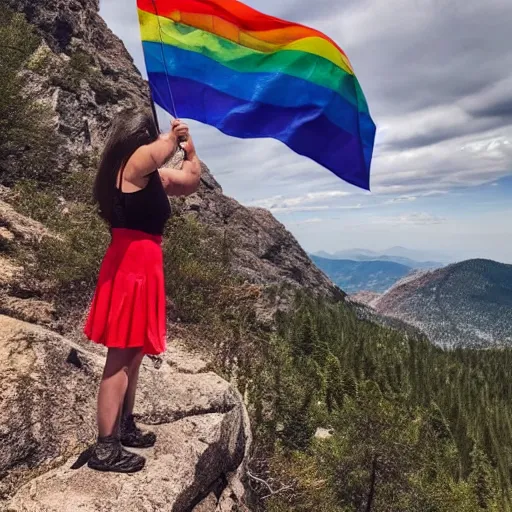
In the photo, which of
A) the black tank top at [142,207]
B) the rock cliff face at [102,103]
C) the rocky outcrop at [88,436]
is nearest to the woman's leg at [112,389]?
the rocky outcrop at [88,436]

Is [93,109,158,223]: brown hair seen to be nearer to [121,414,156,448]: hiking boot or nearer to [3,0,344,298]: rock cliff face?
[121,414,156,448]: hiking boot

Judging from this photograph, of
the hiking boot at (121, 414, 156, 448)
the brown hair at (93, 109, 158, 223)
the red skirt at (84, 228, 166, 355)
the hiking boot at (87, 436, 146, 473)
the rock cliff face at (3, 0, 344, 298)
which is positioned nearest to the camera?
the brown hair at (93, 109, 158, 223)

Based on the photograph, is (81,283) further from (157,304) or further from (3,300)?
(157,304)

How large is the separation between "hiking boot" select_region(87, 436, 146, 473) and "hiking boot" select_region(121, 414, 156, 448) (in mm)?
445

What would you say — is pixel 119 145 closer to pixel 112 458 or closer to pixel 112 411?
pixel 112 411

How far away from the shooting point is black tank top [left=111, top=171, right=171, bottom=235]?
4.45m

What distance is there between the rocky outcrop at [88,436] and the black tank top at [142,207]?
2287 millimetres

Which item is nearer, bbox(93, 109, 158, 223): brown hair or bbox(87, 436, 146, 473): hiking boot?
bbox(93, 109, 158, 223): brown hair

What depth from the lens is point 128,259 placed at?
14.9 ft

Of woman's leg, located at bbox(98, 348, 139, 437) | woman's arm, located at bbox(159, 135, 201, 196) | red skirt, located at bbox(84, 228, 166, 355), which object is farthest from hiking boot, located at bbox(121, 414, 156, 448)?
woman's arm, located at bbox(159, 135, 201, 196)

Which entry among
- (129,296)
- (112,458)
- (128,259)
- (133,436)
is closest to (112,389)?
(112,458)

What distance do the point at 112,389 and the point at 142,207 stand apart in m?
1.67

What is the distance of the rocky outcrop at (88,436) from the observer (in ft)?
15.1

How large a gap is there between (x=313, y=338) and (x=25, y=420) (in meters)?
47.8
